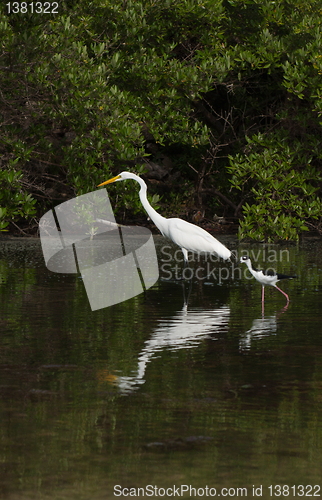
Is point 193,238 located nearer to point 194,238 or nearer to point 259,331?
point 194,238

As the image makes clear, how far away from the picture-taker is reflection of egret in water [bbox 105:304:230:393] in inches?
204

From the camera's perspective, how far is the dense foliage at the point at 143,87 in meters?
13.7

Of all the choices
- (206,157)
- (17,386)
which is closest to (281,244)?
(206,157)

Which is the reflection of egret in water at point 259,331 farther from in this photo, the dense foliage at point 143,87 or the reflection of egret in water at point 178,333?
the dense foliage at point 143,87

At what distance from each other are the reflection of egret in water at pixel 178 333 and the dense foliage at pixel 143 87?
224 inches

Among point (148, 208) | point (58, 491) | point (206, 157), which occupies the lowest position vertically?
point (58, 491)

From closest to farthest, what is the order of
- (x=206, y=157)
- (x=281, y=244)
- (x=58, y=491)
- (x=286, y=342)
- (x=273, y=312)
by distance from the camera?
(x=58, y=491) → (x=286, y=342) → (x=273, y=312) → (x=281, y=244) → (x=206, y=157)

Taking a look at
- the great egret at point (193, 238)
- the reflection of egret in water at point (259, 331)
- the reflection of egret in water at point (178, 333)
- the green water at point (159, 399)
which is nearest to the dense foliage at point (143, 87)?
the great egret at point (193, 238)

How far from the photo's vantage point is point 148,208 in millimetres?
11953

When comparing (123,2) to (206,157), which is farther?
(206,157)

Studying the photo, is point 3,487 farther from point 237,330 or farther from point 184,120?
point 184,120

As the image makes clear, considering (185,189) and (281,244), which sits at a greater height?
(185,189)

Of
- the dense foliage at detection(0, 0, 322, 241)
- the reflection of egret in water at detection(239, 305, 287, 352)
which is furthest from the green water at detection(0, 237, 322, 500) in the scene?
the dense foliage at detection(0, 0, 322, 241)

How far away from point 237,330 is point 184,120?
8.83 metres
